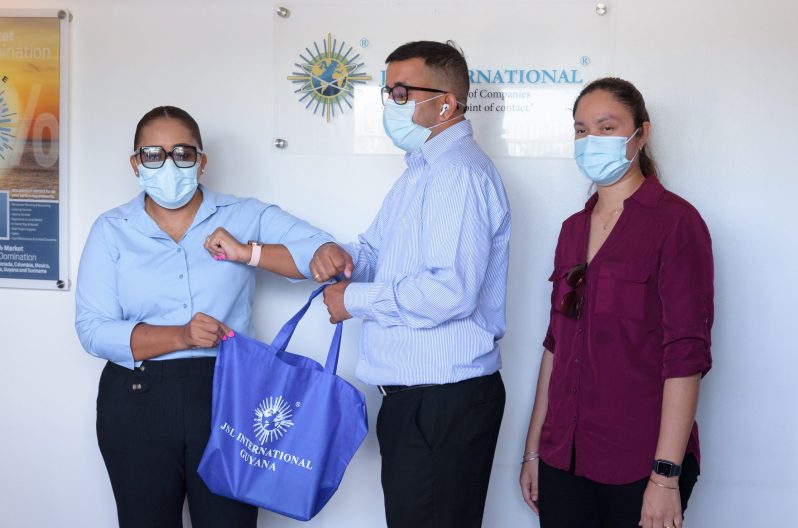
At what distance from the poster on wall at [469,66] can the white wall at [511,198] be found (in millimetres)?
47

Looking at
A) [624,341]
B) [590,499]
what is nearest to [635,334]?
[624,341]

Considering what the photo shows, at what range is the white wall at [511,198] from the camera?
96.0 inches

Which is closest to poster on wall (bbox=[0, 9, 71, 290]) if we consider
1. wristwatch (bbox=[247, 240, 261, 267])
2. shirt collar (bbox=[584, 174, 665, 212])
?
wristwatch (bbox=[247, 240, 261, 267])

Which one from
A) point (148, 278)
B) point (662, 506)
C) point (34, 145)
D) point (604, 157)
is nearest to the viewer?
point (662, 506)

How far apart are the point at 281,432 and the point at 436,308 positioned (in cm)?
57

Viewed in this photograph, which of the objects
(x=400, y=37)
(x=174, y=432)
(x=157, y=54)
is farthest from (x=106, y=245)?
(x=400, y=37)

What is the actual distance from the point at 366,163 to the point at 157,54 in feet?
2.66

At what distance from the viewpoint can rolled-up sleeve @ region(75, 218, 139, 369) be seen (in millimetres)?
2115

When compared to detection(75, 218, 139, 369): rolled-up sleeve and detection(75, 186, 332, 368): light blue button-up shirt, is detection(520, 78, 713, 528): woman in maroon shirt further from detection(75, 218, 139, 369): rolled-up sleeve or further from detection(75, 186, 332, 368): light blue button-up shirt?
detection(75, 218, 139, 369): rolled-up sleeve

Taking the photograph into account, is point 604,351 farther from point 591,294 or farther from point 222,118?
point 222,118

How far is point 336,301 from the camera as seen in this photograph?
1916 millimetres

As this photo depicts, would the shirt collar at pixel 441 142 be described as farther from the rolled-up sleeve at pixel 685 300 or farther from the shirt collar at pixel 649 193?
the rolled-up sleeve at pixel 685 300

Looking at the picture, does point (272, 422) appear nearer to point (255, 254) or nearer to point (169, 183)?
point (255, 254)

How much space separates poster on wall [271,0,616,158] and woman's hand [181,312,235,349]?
817mm
